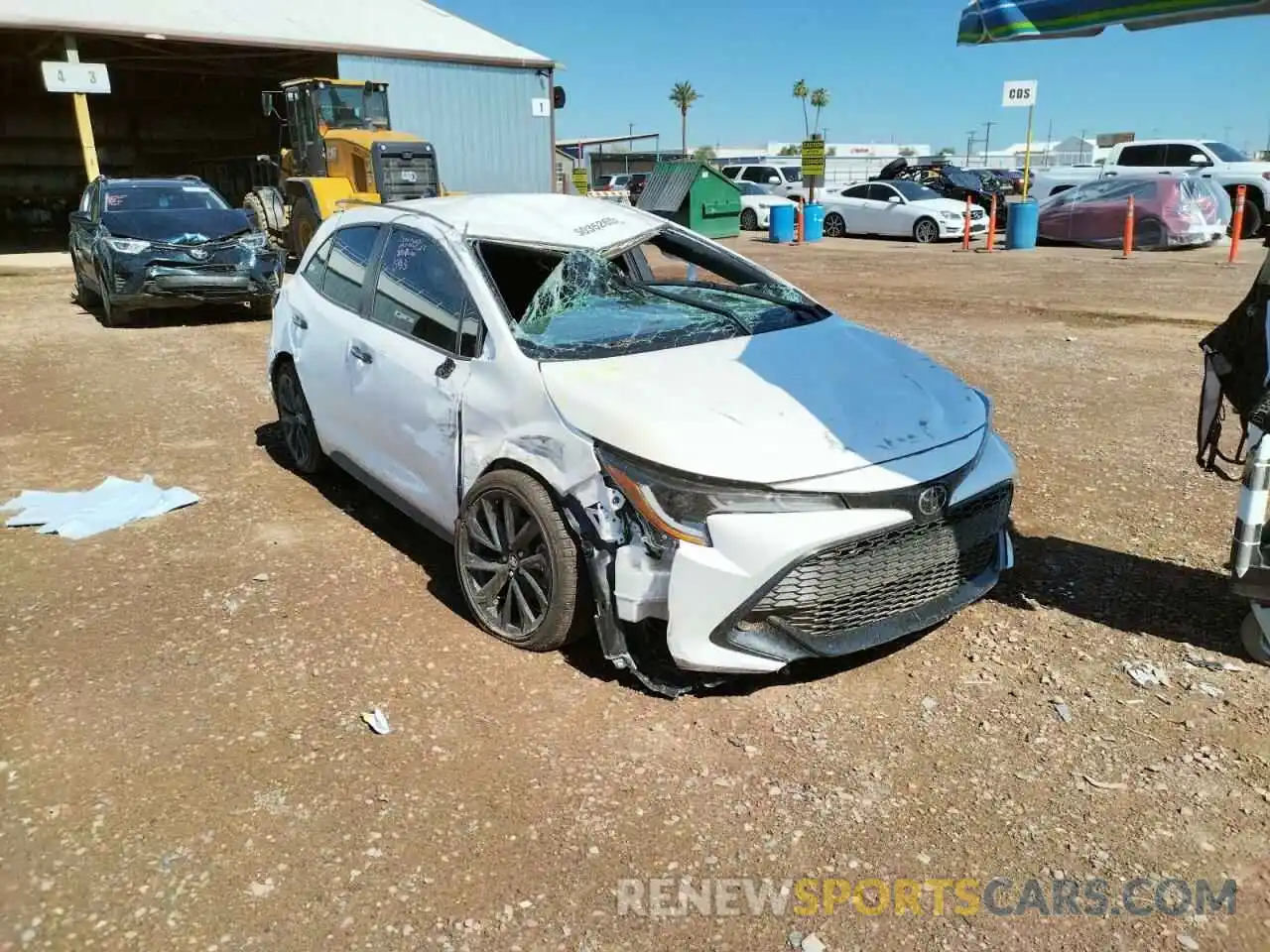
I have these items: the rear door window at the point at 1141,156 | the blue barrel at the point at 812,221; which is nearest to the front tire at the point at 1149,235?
the rear door window at the point at 1141,156

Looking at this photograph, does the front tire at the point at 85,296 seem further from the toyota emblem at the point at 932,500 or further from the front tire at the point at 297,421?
the toyota emblem at the point at 932,500

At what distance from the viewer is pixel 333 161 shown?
15.9 meters

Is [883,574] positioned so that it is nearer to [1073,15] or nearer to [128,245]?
[1073,15]

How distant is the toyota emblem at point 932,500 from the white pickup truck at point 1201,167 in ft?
64.0

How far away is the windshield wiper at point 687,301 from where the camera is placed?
4.16 metres

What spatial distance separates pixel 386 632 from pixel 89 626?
1.23 m

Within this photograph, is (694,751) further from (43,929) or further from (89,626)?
(89,626)

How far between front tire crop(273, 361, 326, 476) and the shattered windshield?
194 centimetres

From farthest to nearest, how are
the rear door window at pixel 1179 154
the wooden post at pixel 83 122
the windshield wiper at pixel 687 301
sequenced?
the rear door window at pixel 1179 154 < the wooden post at pixel 83 122 < the windshield wiper at pixel 687 301

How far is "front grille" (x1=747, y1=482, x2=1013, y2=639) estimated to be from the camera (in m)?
3.11

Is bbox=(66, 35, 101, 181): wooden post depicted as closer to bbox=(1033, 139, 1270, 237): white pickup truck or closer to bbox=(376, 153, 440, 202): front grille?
bbox=(376, 153, 440, 202): front grille

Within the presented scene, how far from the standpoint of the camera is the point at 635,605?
3195mm

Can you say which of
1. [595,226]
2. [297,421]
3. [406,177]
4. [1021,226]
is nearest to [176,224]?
[406,177]

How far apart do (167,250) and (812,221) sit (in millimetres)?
15074
